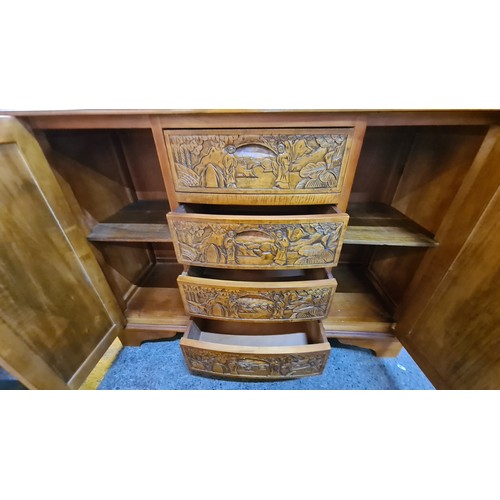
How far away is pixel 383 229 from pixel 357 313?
14.5 inches

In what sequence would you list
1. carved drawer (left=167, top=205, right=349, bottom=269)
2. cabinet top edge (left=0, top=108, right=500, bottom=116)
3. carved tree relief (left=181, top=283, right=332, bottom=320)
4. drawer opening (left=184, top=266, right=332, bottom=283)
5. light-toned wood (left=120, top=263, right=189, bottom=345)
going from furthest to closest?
light-toned wood (left=120, top=263, right=189, bottom=345) → drawer opening (left=184, top=266, right=332, bottom=283) → carved tree relief (left=181, top=283, right=332, bottom=320) → carved drawer (left=167, top=205, right=349, bottom=269) → cabinet top edge (left=0, top=108, right=500, bottom=116)

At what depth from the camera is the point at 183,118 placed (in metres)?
0.46

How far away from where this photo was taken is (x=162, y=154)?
503 mm

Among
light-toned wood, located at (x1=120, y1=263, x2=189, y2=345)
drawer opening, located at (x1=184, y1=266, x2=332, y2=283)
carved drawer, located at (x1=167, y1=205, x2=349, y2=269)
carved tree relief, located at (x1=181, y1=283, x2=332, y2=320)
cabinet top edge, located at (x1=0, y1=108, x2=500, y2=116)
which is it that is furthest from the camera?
light-toned wood, located at (x1=120, y1=263, x2=189, y2=345)

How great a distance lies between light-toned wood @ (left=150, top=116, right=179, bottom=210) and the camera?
1.55ft

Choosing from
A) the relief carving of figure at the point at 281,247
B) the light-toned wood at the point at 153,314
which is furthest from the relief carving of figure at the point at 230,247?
the light-toned wood at the point at 153,314

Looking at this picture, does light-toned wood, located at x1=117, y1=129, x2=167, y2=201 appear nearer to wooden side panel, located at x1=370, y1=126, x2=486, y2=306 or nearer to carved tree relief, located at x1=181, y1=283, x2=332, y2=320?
carved tree relief, located at x1=181, y1=283, x2=332, y2=320

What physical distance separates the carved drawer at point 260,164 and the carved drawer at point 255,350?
0.43 meters

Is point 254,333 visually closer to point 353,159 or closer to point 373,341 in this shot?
point 373,341

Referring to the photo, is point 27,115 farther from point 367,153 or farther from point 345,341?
point 345,341

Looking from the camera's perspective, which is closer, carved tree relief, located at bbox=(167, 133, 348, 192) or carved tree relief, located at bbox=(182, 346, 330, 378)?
carved tree relief, located at bbox=(167, 133, 348, 192)

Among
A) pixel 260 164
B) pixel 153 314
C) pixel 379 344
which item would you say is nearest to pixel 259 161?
pixel 260 164

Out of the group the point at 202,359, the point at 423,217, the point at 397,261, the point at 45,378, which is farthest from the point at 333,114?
the point at 45,378

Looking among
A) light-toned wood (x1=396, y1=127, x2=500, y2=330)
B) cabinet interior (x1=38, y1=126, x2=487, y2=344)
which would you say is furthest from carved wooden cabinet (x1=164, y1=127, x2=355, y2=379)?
light-toned wood (x1=396, y1=127, x2=500, y2=330)
